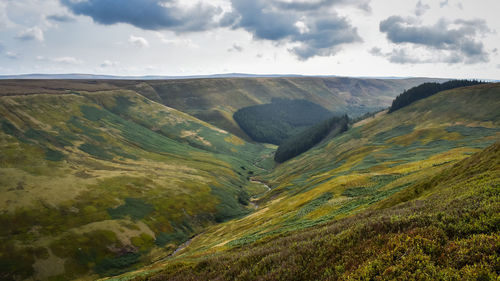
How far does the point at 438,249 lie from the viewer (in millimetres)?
12672

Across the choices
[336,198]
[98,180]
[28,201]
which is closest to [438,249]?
[336,198]

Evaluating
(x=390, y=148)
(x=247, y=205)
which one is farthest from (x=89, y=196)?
(x=390, y=148)

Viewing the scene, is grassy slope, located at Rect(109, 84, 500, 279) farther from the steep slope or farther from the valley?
the steep slope

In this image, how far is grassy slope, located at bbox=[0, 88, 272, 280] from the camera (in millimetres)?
75312

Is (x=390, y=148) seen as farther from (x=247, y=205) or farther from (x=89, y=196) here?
(x=89, y=196)

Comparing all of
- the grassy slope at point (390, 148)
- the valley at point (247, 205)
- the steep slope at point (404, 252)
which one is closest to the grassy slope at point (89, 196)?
the valley at point (247, 205)

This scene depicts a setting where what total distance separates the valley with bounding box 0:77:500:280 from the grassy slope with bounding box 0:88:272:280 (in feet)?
1.63

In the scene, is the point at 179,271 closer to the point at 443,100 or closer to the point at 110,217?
the point at 110,217

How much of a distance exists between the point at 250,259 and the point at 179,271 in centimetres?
897

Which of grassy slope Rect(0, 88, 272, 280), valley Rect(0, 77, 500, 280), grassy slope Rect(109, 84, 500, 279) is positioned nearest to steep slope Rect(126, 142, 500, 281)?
valley Rect(0, 77, 500, 280)

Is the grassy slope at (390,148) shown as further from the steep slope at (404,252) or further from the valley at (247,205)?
the steep slope at (404,252)

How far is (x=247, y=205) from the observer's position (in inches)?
5271

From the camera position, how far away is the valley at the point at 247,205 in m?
15.0

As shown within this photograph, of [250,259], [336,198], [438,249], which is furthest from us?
[336,198]
